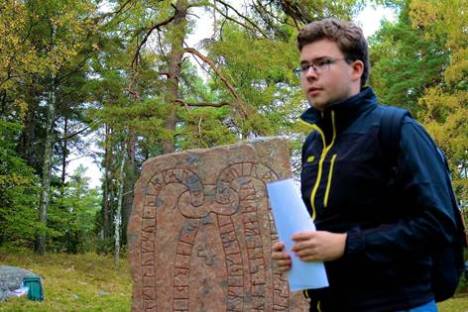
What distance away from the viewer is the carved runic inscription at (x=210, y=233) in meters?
5.15

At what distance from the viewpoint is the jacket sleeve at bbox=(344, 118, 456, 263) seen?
1299mm

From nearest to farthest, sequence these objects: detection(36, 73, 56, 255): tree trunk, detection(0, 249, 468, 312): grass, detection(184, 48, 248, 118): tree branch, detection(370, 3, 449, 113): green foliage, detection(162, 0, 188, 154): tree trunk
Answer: detection(0, 249, 468, 312): grass, detection(184, 48, 248, 118): tree branch, detection(162, 0, 188, 154): tree trunk, detection(36, 73, 56, 255): tree trunk, detection(370, 3, 449, 113): green foliage

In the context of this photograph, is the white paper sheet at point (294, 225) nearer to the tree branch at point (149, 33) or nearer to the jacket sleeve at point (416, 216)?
the jacket sleeve at point (416, 216)

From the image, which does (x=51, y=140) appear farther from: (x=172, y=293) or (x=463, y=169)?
(x=172, y=293)

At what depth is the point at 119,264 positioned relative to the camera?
55.4 feet

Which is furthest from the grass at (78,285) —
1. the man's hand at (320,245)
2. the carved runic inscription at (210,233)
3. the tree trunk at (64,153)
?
the man's hand at (320,245)

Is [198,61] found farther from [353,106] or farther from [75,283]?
[353,106]

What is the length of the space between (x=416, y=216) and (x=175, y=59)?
10.1 m

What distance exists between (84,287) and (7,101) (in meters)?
6.38

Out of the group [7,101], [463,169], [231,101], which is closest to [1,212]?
[7,101]

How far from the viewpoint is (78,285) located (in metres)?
11.5

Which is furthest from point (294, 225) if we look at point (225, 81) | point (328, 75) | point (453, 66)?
point (453, 66)

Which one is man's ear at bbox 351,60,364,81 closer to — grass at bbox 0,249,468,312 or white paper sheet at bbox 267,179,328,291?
white paper sheet at bbox 267,179,328,291

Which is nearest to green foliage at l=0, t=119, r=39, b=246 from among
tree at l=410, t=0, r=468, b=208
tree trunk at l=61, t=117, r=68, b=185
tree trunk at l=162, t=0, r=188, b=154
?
tree trunk at l=162, t=0, r=188, b=154
